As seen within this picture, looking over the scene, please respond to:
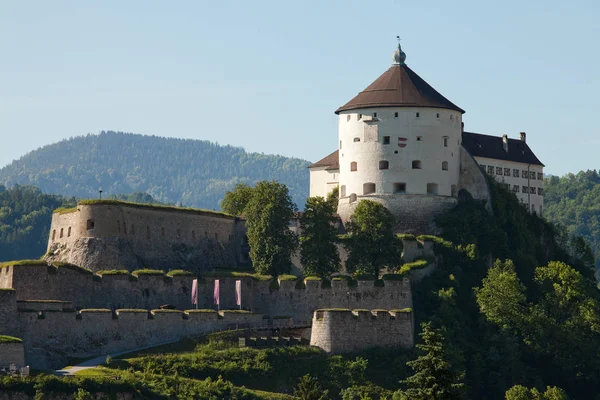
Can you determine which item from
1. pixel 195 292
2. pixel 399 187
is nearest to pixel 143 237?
pixel 195 292

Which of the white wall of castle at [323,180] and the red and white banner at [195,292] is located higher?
the white wall of castle at [323,180]

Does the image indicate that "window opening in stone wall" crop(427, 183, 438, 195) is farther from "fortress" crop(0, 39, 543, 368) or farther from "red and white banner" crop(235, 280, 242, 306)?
"red and white banner" crop(235, 280, 242, 306)

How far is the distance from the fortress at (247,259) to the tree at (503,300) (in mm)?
4509

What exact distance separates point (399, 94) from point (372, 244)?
1233 cm

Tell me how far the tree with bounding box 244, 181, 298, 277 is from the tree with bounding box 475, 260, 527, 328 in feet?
40.2

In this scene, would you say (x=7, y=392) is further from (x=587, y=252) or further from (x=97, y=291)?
(x=587, y=252)

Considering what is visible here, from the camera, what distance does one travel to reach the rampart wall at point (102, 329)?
8275 cm

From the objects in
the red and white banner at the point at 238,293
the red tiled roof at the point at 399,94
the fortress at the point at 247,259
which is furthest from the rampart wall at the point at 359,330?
the red tiled roof at the point at 399,94

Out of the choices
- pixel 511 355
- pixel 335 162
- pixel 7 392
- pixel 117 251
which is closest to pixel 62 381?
pixel 7 392

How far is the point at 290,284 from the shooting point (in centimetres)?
9438

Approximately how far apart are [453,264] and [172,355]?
79.6ft

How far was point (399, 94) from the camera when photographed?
4198 inches

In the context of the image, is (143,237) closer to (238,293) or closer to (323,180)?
(238,293)

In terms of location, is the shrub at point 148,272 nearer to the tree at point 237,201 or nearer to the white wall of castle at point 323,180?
the tree at point 237,201
